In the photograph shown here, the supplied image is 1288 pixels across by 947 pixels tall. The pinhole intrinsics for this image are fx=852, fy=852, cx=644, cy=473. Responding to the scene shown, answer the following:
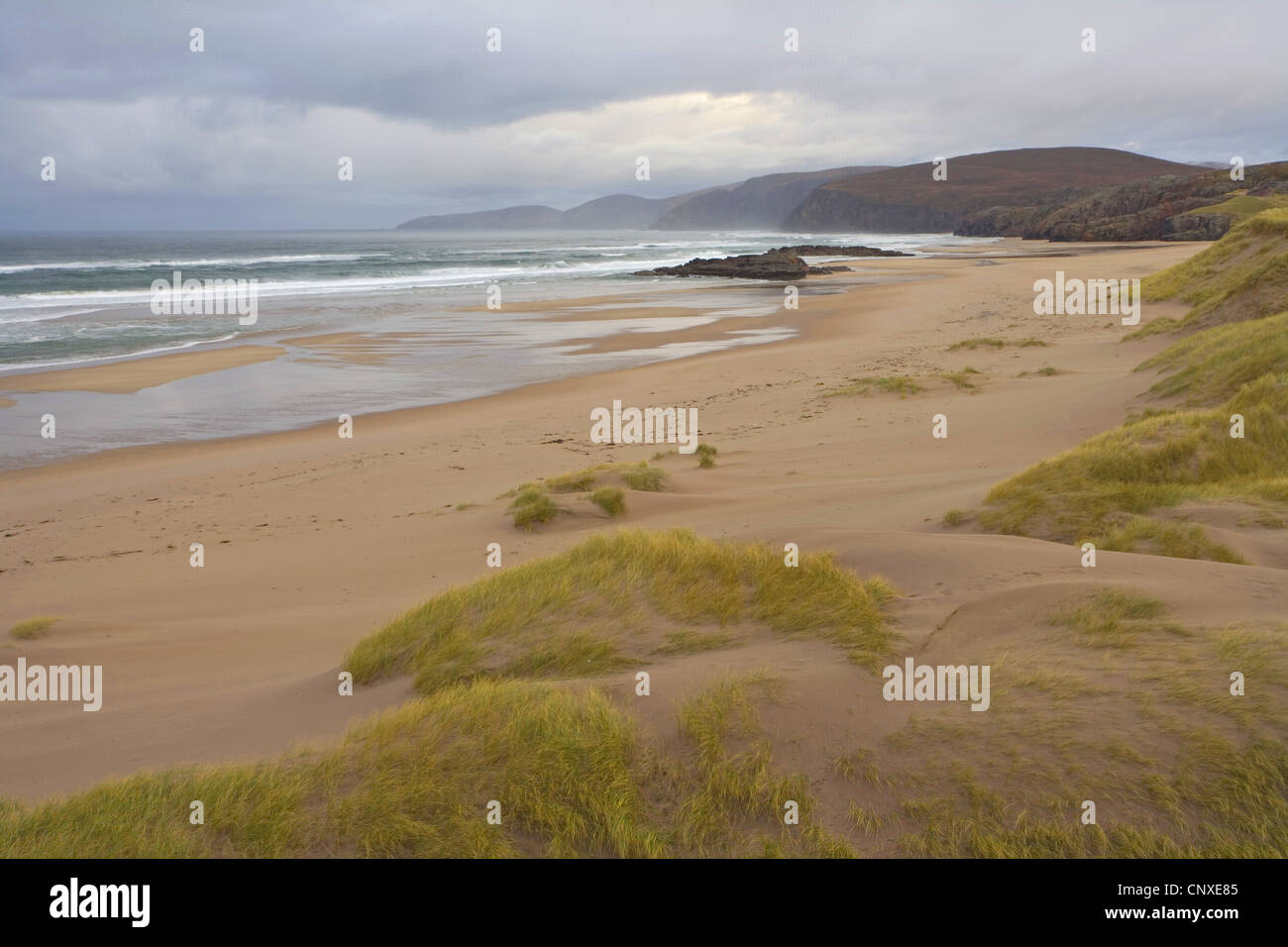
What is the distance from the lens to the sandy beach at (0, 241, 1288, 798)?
13.8 ft

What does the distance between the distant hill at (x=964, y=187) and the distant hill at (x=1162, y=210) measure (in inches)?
1151

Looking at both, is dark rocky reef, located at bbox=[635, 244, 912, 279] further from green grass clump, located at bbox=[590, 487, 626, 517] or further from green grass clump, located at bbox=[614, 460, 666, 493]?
green grass clump, located at bbox=[590, 487, 626, 517]

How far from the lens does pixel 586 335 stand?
24.5m

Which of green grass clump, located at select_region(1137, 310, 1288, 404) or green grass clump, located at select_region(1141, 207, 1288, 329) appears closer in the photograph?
green grass clump, located at select_region(1137, 310, 1288, 404)

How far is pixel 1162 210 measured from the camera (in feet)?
227

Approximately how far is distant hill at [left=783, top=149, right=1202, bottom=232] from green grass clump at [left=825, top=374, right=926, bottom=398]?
11406cm

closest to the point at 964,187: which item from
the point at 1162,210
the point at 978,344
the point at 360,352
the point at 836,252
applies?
the point at 1162,210

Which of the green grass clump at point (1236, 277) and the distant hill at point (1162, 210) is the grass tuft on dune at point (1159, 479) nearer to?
the green grass clump at point (1236, 277)

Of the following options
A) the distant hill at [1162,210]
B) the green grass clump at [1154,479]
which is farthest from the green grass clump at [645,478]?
the distant hill at [1162,210]

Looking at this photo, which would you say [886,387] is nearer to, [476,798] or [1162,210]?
[476,798]

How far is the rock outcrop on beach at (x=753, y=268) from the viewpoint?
4694cm

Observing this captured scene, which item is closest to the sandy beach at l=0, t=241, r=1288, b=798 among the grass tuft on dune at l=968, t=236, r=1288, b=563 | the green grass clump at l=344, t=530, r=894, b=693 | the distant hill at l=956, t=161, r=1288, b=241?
the green grass clump at l=344, t=530, r=894, b=693
